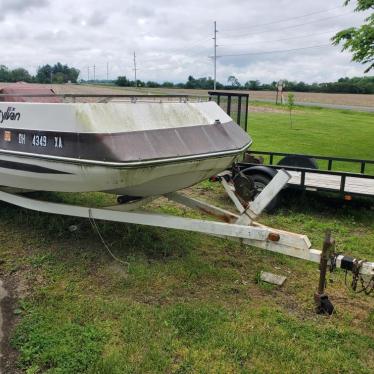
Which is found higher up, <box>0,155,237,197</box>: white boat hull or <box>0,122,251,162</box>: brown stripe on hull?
<box>0,122,251,162</box>: brown stripe on hull

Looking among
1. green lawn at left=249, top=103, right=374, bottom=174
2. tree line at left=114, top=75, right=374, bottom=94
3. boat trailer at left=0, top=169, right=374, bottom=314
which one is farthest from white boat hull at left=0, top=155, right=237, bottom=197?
tree line at left=114, top=75, right=374, bottom=94

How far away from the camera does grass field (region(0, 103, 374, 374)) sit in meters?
3.12

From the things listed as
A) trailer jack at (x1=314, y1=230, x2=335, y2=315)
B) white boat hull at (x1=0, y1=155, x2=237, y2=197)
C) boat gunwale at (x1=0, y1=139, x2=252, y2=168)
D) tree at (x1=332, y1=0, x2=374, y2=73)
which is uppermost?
tree at (x1=332, y1=0, x2=374, y2=73)

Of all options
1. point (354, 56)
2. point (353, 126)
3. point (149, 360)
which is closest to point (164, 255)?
point (149, 360)

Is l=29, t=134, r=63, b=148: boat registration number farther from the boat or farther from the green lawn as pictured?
the green lawn

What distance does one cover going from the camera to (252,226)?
4.16 meters

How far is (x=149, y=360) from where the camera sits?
309 centimetres

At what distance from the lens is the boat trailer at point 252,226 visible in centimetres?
346

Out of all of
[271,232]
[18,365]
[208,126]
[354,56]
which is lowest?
[18,365]

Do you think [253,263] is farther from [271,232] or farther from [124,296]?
[124,296]

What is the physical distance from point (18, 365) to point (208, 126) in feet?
9.02

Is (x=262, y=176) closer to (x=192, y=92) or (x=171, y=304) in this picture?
(x=192, y=92)

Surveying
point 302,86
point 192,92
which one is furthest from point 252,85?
point 192,92

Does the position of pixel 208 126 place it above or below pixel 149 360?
above
